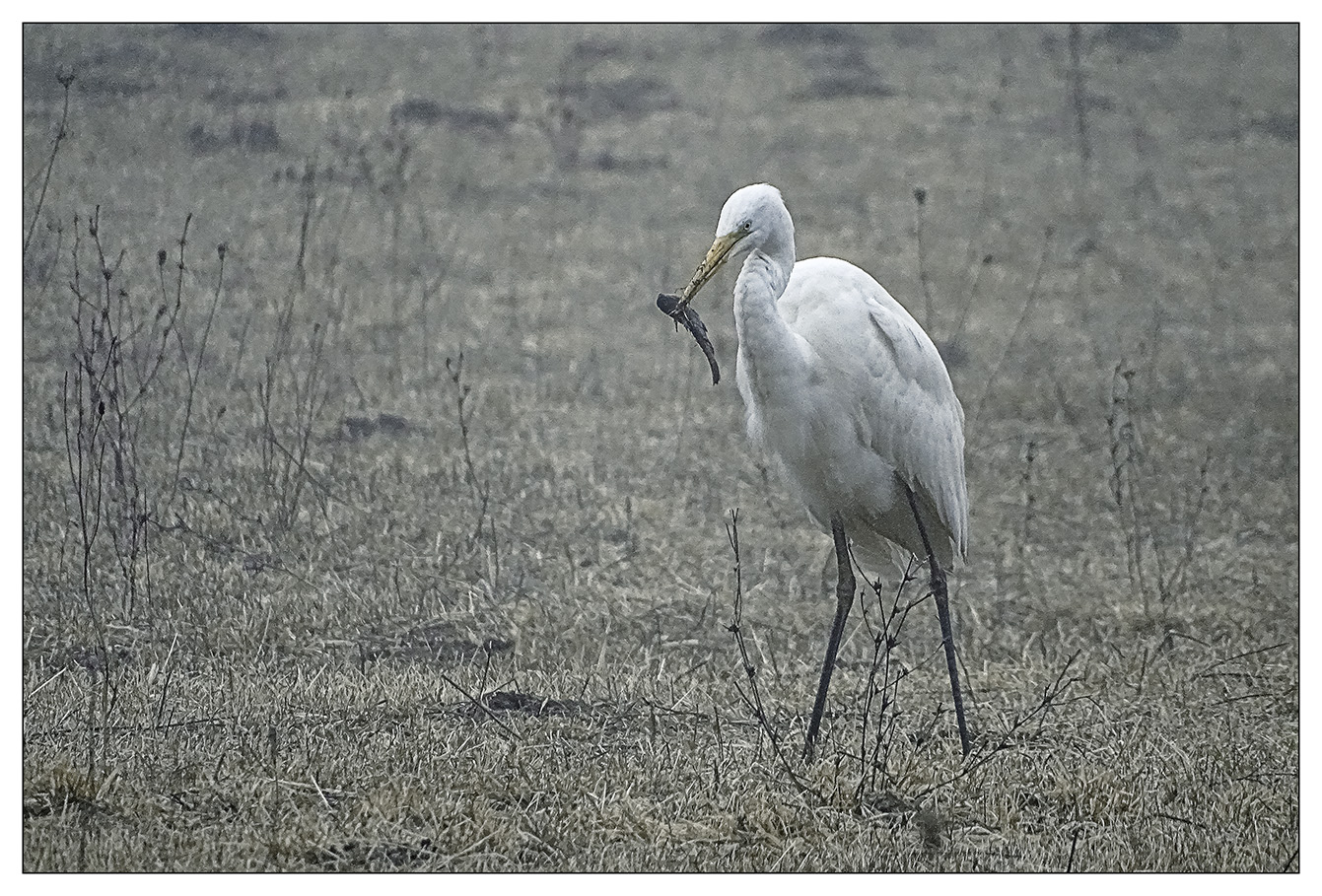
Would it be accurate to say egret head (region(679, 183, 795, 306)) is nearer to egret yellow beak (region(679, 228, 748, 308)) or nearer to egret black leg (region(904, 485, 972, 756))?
egret yellow beak (region(679, 228, 748, 308))

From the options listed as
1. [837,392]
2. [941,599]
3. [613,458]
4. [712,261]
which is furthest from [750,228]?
[613,458]

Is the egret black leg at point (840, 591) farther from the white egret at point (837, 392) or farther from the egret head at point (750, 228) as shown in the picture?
the egret head at point (750, 228)

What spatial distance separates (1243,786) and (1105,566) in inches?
104

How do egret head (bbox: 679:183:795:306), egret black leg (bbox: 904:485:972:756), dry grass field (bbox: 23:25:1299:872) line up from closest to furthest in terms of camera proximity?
dry grass field (bbox: 23:25:1299:872), egret head (bbox: 679:183:795:306), egret black leg (bbox: 904:485:972:756)

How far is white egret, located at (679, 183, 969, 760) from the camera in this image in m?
4.37

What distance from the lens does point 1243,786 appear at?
4.51m

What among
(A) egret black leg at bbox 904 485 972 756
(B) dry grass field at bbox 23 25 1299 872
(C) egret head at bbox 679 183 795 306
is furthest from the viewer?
(A) egret black leg at bbox 904 485 972 756

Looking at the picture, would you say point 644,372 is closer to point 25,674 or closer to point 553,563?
point 553,563

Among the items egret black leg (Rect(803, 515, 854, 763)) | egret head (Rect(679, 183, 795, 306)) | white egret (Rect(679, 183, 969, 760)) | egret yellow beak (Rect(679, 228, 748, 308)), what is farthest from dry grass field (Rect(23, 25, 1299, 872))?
egret head (Rect(679, 183, 795, 306))

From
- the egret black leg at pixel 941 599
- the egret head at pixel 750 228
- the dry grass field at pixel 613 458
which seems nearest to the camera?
the dry grass field at pixel 613 458

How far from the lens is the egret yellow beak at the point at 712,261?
13.8 feet

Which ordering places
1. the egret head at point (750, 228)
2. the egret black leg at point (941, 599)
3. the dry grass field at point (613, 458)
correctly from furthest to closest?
1. the egret black leg at point (941, 599)
2. the egret head at point (750, 228)
3. the dry grass field at point (613, 458)

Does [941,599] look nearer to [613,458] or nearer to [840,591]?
[840,591]

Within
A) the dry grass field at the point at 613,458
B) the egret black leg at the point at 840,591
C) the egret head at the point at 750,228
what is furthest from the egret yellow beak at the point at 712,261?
the egret black leg at the point at 840,591
